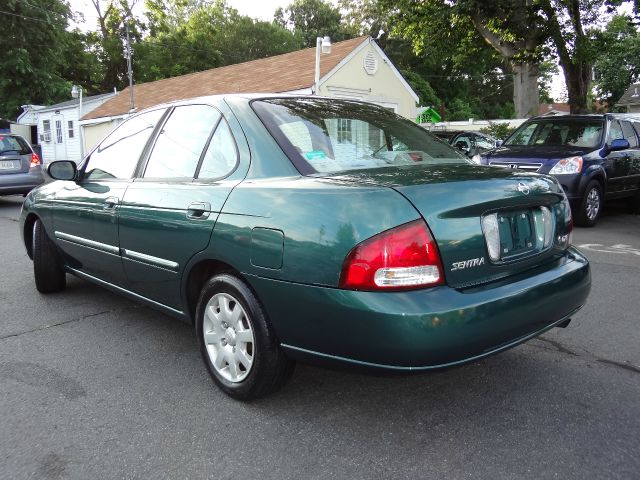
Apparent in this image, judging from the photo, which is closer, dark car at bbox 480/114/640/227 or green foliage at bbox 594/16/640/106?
dark car at bbox 480/114/640/227

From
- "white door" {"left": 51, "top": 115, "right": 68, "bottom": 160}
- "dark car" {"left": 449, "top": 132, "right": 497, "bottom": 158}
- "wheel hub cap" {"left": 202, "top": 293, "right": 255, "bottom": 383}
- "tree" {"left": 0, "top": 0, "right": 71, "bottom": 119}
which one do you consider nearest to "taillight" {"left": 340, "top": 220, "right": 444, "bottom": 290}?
"wheel hub cap" {"left": 202, "top": 293, "right": 255, "bottom": 383}

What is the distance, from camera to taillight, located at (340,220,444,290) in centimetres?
222

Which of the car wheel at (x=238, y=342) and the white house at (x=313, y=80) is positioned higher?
the white house at (x=313, y=80)

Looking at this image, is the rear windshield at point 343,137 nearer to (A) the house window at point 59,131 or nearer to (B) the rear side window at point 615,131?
(B) the rear side window at point 615,131

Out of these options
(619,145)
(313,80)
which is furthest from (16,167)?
(619,145)

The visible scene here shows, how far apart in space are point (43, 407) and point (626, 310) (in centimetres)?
415

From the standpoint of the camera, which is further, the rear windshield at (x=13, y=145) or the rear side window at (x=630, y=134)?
the rear windshield at (x=13, y=145)

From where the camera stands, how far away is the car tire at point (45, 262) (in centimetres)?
465

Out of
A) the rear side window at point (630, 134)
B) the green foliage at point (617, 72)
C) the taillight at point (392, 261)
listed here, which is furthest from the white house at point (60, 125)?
the green foliage at point (617, 72)

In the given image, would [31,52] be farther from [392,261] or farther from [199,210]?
[392,261]

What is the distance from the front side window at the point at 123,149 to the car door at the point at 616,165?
24.3 ft

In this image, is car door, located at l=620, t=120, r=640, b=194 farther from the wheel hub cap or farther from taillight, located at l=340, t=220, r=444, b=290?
the wheel hub cap

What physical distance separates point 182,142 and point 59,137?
2833 cm

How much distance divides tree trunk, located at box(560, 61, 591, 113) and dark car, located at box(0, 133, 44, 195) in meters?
12.3
